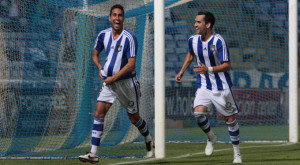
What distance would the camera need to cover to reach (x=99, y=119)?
17.0 feet

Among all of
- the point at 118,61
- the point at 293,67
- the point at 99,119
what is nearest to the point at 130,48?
the point at 118,61

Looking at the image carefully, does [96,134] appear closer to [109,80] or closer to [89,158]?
[89,158]

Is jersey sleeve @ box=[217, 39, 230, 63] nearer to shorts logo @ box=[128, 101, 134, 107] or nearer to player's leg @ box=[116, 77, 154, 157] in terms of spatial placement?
player's leg @ box=[116, 77, 154, 157]

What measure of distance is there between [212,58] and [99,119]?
1.37 meters

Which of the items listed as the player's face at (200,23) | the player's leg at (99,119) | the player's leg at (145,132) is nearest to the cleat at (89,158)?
the player's leg at (99,119)

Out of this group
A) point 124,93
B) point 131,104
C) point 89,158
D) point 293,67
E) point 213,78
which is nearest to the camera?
point 89,158

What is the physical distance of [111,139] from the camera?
808 cm

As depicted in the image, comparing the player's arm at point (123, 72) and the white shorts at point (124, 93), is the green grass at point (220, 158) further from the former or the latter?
the player's arm at point (123, 72)

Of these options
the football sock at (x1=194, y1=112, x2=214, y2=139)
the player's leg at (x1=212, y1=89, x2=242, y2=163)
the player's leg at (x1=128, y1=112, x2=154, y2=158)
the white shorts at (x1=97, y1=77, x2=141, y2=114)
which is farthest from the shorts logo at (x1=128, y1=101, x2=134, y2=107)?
the player's leg at (x1=212, y1=89, x2=242, y2=163)

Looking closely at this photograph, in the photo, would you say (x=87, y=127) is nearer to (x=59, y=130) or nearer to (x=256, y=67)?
(x=59, y=130)

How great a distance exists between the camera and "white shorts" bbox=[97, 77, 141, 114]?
17.3ft

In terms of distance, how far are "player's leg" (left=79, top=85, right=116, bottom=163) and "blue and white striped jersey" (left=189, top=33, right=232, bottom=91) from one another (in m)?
1.04

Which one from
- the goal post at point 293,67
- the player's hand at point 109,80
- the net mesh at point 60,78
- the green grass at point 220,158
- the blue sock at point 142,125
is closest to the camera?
the player's hand at point 109,80

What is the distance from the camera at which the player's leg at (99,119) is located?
4984 millimetres
